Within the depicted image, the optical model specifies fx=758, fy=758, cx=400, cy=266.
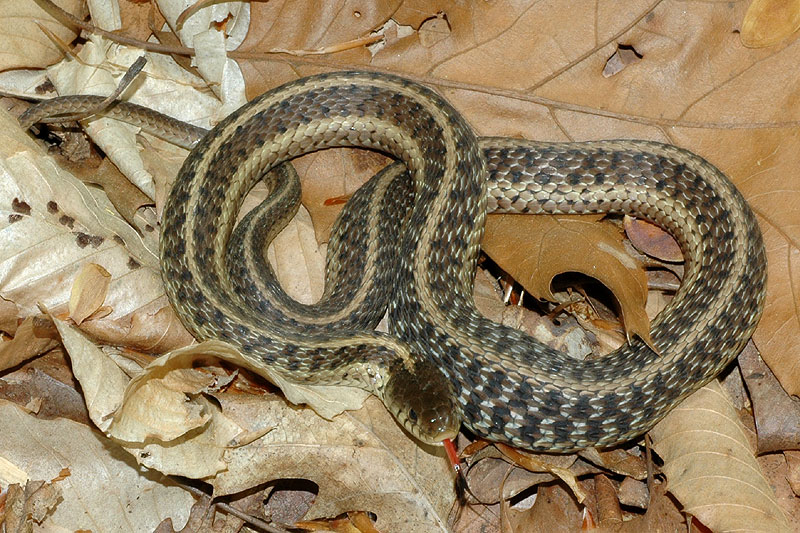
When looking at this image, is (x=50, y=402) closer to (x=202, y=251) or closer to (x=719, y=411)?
(x=202, y=251)

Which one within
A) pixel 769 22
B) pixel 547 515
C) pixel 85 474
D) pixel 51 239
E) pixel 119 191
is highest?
pixel 769 22

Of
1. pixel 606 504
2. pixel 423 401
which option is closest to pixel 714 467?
pixel 606 504

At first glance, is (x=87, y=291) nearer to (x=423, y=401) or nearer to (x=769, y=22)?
Answer: (x=423, y=401)

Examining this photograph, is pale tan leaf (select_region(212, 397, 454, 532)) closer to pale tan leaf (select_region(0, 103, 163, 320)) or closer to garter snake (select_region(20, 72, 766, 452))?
garter snake (select_region(20, 72, 766, 452))

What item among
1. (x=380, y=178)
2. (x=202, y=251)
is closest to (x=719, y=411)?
(x=380, y=178)

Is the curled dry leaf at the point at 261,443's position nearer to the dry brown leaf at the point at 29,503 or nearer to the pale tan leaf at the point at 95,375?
the pale tan leaf at the point at 95,375

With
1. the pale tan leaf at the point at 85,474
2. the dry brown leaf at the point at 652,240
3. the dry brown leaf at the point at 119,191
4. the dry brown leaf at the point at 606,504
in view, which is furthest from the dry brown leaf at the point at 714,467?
the dry brown leaf at the point at 119,191
